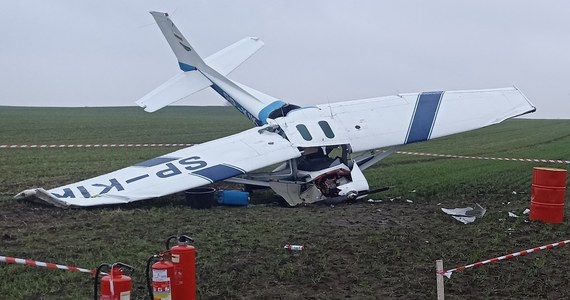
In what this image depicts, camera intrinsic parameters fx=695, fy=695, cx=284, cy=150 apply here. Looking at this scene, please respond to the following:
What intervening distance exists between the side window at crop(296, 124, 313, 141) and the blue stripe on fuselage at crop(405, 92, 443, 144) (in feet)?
6.26

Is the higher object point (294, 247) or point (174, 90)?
point (174, 90)

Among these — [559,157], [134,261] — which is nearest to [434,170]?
[559,157]

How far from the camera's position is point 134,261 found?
733 cm

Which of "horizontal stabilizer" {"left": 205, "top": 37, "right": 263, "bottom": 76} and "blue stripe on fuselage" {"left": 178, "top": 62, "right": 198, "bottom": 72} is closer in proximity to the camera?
"blue stripe on fuselage" {"left": 178, "top": 62, "right": 198, "bottom": 72}

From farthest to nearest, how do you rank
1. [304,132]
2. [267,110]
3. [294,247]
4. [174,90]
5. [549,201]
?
[174,90] → [267,110] → [304,132] → [549,201] → [294,247]

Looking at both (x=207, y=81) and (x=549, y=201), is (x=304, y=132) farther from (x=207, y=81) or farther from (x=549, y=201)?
(x=549, y=201)

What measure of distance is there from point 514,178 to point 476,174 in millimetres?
985

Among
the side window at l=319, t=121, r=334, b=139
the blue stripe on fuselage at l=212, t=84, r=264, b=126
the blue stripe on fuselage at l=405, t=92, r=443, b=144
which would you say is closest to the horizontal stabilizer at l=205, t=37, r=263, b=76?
the blue stripe on fuselage at l=212, t=84, r=264, b=126

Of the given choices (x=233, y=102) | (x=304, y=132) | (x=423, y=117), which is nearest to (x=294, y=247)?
(x=304, y=132)

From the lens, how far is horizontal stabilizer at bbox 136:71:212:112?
14594 mm

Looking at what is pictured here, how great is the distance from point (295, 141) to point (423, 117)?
9.37 feet

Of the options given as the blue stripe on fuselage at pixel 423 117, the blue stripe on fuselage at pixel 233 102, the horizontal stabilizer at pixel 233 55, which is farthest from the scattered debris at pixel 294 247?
the horizontal stabilizer at pixel 233 55

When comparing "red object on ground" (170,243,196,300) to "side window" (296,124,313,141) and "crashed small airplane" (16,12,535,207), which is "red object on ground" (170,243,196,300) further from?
"side window" (296,124,313,141)

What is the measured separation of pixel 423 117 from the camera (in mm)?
13711
